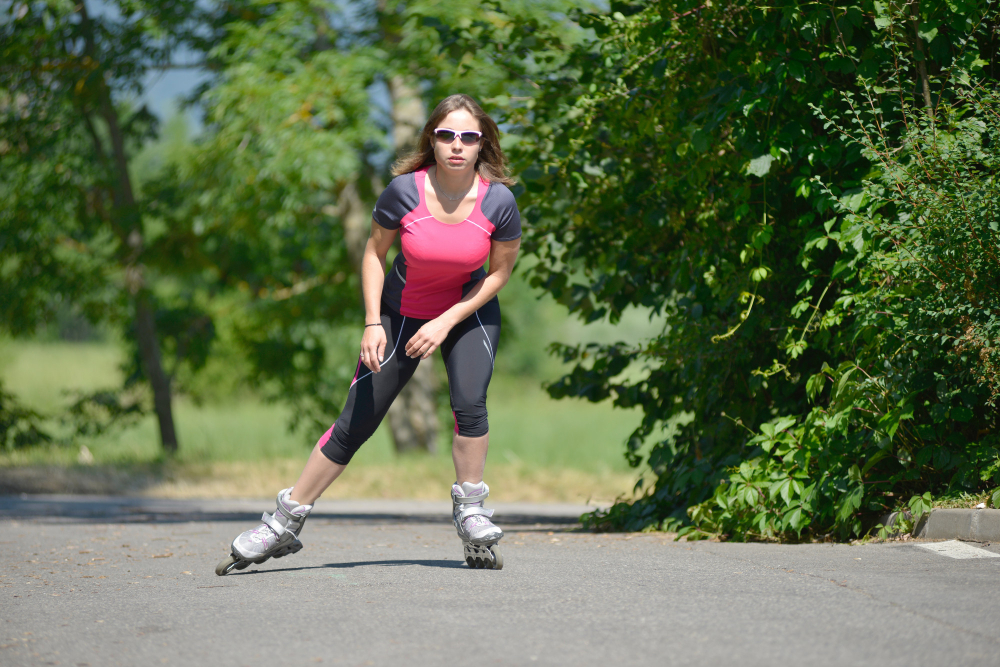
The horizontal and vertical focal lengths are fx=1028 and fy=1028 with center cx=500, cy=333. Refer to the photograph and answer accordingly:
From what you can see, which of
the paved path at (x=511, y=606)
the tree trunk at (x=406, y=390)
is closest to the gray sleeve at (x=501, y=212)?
the paved path at (x=511, y=606)

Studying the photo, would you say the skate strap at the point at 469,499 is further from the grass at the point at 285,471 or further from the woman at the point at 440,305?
the grass at the point at 285,471

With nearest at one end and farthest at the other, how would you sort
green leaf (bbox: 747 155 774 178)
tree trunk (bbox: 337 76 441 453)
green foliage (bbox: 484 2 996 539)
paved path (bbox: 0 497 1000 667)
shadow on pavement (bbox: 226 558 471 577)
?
paved path (bbox: 0 497 1000 667), shadow on pavement (bbox: 226 558 471 577), green foliage (bbox: 484 2 996 539), green leaf (bbox: 747 155 774 178), tree trunk (bbox: 337 76 441 453)

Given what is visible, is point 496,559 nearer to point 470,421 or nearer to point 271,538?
point 470,421

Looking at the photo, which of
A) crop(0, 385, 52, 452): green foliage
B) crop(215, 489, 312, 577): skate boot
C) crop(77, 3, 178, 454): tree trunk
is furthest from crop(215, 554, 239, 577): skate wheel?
crop(77, 3, 178, 454): tree trunk

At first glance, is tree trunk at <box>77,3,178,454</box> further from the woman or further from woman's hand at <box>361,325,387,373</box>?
woman's hand at <box>361,325,387,373</box>

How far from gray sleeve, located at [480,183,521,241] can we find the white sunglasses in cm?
21

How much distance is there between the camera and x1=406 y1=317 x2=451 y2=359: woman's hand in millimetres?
4242

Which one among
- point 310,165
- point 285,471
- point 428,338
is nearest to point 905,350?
point 428,338

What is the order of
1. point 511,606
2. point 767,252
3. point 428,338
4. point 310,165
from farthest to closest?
point 310,165, point 767,252, point 428,338, point 511,606

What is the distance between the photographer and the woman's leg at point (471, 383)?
14.3 ft

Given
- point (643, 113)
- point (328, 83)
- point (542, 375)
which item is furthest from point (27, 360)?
point (643, 113)

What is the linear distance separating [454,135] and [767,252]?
2.12 m

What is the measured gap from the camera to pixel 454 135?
171 inches

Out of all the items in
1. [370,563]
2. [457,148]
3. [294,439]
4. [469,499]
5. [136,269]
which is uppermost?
[136,269]
